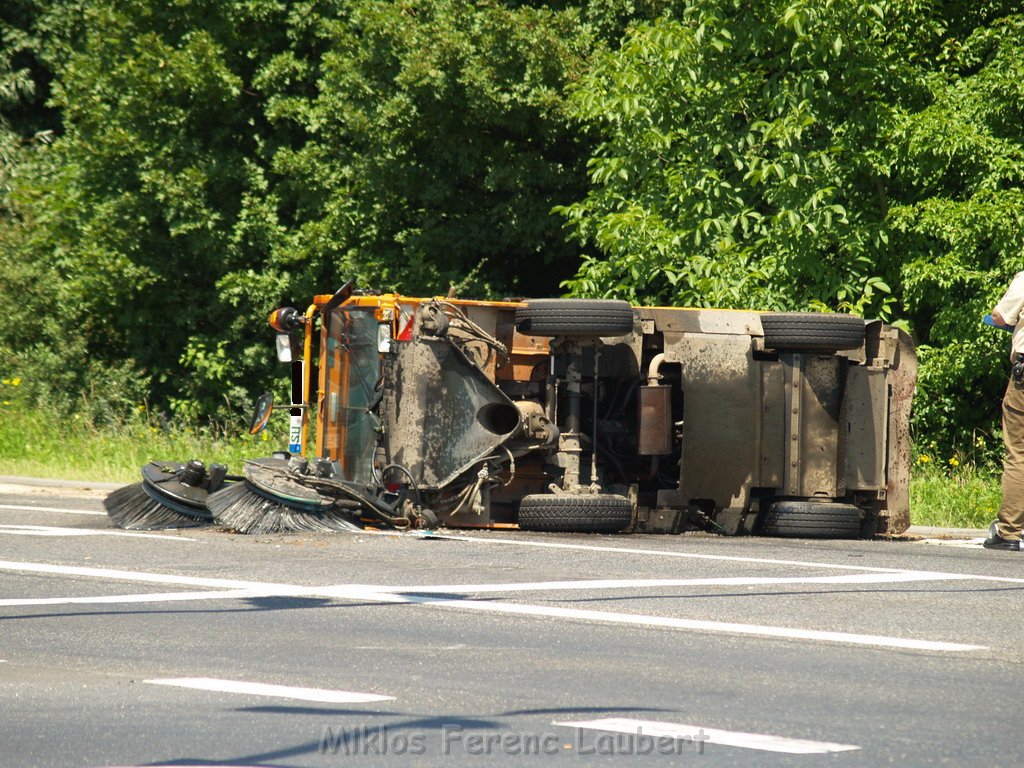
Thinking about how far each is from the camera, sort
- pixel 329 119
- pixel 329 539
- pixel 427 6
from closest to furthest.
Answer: pixel 329 539 → pixel 427 6 → pixel 329 119

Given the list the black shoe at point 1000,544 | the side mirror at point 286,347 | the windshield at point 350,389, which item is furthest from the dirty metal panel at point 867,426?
the side mirror at point 286,347

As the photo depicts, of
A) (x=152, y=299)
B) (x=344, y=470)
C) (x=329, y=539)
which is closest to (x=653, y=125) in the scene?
(x=344, y=470)

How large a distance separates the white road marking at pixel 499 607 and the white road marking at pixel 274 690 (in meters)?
1.98

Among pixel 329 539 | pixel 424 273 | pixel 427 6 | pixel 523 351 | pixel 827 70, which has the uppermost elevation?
pixel 427 6

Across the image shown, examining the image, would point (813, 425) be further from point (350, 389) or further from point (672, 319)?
point (350, 389)

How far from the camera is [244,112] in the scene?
27469mm

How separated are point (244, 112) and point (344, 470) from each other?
16.1 metres

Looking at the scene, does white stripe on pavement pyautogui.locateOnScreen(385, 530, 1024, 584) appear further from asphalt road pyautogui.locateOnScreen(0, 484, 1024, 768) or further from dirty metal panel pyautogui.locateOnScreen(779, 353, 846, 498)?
dirty metal panel pyautogui.locateOnScreen(779, 353, 846, 498)

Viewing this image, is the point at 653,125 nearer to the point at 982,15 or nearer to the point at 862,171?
the point at 862,171

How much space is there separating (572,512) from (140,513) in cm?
307

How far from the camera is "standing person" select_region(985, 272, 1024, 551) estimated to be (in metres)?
11.0

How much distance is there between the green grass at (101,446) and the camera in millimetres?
19359

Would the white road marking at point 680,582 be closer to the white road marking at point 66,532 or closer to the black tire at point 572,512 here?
the black tire at point 572,512

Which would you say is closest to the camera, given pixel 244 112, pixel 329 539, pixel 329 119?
pixel 329 539
